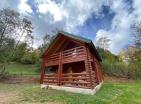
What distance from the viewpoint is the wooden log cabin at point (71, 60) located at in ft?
46.7

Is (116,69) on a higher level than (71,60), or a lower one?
higher

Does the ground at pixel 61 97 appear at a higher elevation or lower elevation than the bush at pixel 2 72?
lower

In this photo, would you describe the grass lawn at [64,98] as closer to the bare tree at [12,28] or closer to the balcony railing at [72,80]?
the balcony railing at [72,80]

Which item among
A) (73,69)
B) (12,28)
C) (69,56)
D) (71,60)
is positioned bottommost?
(73,69)

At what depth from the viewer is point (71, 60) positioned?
1583cm

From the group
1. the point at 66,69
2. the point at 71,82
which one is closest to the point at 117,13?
the point at 66,69

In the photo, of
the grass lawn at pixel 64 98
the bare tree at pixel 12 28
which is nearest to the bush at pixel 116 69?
the bare tree at pixel 12 28

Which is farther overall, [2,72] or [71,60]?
[2,72]

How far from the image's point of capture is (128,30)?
28.9m

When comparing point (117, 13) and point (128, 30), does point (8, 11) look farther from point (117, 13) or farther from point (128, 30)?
point (128, 30)

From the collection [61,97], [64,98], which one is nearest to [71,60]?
[61,97]

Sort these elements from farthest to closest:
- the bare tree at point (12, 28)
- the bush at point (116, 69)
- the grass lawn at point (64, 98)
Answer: the bush at point (116, 69), the bare tree at point (12, 28), the grass lawn at point (64, 98)

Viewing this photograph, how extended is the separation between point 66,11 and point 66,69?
246 inches

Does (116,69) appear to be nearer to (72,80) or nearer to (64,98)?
(72,80)
